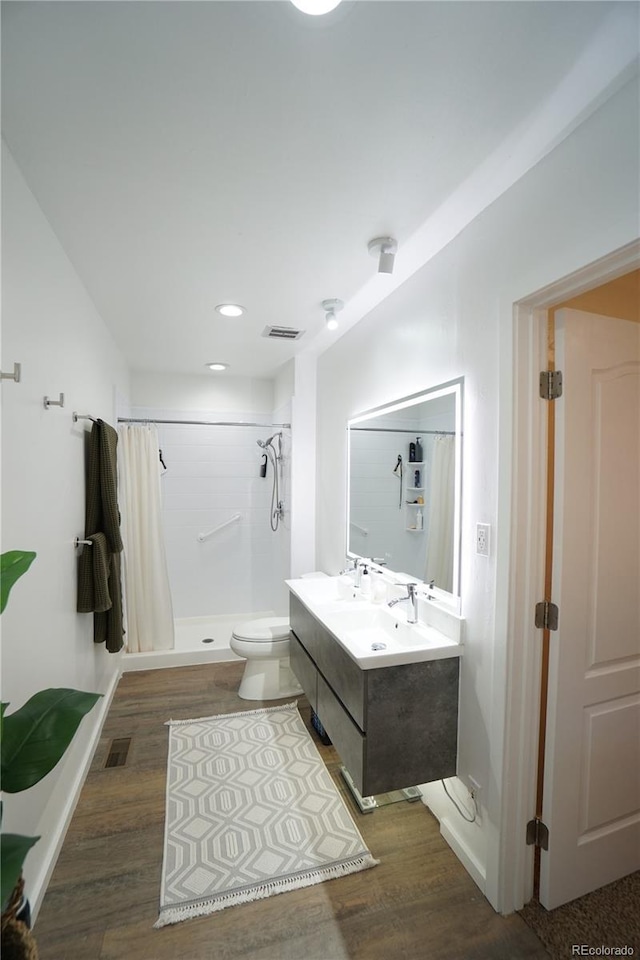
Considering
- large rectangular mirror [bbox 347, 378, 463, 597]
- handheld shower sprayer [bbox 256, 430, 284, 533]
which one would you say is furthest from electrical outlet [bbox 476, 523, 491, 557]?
handheld shower sprayer [bbox 256, 430, 284, 533]

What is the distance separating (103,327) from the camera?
2.84 m

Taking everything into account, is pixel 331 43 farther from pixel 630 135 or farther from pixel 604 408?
pixel 604 408

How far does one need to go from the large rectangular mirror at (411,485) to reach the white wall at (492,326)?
0.32 ft

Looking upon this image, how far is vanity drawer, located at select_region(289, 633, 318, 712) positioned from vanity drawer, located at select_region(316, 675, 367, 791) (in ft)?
0.25

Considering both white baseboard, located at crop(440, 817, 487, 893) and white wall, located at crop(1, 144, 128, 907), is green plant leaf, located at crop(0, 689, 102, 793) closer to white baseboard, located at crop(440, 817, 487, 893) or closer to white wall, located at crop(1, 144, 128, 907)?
white wall, located at crop(1, 144, 128, 907)

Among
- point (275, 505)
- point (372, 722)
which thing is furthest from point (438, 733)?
point (275, 505)

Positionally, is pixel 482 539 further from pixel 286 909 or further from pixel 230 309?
pixel 230 309

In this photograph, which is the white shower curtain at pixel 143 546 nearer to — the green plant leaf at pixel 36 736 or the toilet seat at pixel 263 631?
the toilet seat at pixel 263 631

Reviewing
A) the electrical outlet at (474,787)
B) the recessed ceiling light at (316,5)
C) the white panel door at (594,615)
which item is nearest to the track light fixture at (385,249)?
the white panel door at (594,615)

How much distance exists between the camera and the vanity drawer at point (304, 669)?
2.30 meters

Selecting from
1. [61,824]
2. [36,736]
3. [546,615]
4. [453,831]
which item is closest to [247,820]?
[61,824]

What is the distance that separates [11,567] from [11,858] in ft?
1.59

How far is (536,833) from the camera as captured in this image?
1.57 metres

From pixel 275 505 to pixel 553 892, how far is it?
3128 millimetres
